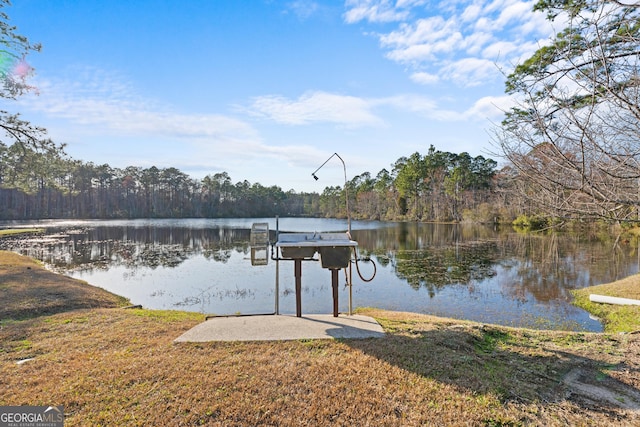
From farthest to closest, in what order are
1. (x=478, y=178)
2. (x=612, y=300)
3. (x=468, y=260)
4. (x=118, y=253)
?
(x=478, y=178) < (x=118, y=253) < (x=468, y=260) < (x=612, y=300)

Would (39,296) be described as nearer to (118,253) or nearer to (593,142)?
(593,142)

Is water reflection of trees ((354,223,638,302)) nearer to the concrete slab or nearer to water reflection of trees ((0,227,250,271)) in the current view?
the concrete slab

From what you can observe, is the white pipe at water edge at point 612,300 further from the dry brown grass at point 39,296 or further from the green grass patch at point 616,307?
the dry brown grass at point 39,296

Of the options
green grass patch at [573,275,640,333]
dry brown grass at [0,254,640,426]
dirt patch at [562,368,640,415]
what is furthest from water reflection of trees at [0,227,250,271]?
dirt patch at [562,368,640,415]

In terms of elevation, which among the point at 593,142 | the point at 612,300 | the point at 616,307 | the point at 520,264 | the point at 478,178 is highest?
the point at 478,178

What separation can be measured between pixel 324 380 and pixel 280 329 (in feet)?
5.13

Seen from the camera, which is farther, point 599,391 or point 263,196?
point 263,196

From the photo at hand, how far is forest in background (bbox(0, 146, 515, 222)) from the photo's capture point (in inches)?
1884

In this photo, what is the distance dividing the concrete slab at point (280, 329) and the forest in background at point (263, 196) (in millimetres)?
33583

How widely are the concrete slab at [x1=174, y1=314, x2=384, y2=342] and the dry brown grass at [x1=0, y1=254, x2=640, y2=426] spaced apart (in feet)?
0.68

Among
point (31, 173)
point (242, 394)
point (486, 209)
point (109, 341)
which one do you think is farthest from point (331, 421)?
point (486, 209)

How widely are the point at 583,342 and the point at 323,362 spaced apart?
3.88m

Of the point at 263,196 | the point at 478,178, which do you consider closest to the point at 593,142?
the point at 478,178

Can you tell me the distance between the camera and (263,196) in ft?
250
